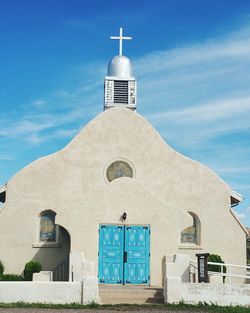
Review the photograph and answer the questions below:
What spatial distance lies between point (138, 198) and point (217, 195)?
4.90 meters

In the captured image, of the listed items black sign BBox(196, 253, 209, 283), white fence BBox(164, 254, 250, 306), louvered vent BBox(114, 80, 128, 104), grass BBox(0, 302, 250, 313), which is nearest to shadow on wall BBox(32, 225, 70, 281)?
grass BBox(0, 302, 250, 313)

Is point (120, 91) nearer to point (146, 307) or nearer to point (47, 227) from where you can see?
point (47, 227)

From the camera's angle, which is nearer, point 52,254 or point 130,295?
point 130,295

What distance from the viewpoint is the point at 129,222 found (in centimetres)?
2162

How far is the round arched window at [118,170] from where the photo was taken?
24656 millimetres

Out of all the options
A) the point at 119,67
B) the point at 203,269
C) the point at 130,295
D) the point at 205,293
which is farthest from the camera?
the point at 119,67

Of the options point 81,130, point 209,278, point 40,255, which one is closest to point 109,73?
point 81,130

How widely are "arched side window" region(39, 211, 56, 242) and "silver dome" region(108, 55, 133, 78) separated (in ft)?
37.7

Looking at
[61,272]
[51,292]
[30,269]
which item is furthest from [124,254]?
[51,292]

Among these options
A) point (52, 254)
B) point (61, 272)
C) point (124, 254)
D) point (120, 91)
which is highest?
point (120, 91)

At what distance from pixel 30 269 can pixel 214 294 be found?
8.46 m

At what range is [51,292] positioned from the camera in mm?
17438

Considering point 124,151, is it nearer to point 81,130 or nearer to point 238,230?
point 81,130

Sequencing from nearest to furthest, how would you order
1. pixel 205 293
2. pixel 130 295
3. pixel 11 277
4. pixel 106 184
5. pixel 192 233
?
pixel 205 293
pixel 130 295
pixel 11 277
pixel 106 184
pixel 192 233
